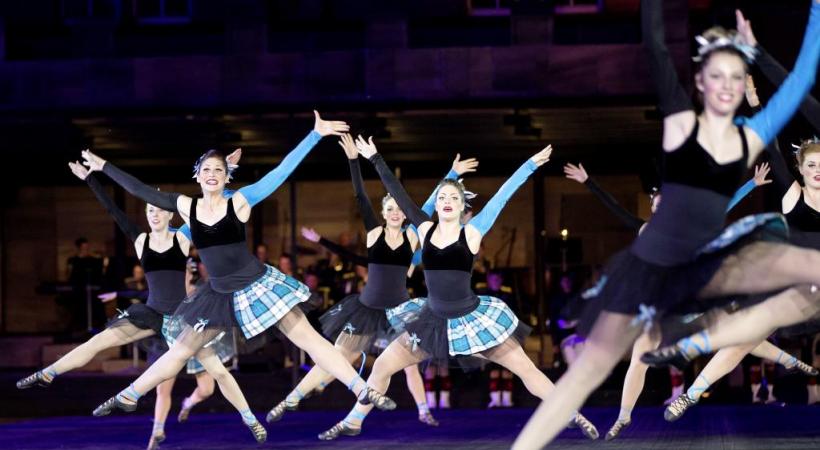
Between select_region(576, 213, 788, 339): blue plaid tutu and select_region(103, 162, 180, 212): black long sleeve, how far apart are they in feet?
Answer: 12.5

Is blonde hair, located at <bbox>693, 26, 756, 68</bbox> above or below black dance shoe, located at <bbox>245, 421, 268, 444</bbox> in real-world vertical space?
above

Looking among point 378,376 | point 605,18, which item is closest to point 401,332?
point 378,376

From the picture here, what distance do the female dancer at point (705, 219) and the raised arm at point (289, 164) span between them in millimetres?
3085

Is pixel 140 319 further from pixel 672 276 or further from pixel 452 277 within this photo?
pixel 672 276

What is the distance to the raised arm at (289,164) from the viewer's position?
27.2ft

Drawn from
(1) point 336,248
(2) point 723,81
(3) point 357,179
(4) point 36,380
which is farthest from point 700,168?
(1) point 336,248

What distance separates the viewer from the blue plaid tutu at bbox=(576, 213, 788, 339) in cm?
558

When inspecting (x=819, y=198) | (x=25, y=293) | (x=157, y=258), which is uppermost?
(x=819, y=198)

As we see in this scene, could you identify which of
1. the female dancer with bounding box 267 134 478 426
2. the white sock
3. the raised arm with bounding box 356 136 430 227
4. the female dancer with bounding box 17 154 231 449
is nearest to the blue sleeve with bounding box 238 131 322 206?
the raised arm with bounding box 356 136 430 227

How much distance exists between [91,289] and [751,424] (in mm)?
9808

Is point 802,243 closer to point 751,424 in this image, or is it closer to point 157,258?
point 751,424

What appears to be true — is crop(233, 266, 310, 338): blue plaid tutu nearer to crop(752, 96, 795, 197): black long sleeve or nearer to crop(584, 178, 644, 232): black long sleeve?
crop(584, 178, 644, 232): black long sleeve

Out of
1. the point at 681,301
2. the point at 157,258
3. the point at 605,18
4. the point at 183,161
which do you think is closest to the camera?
the point at 681,301

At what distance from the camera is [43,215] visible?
1892 centimetres
